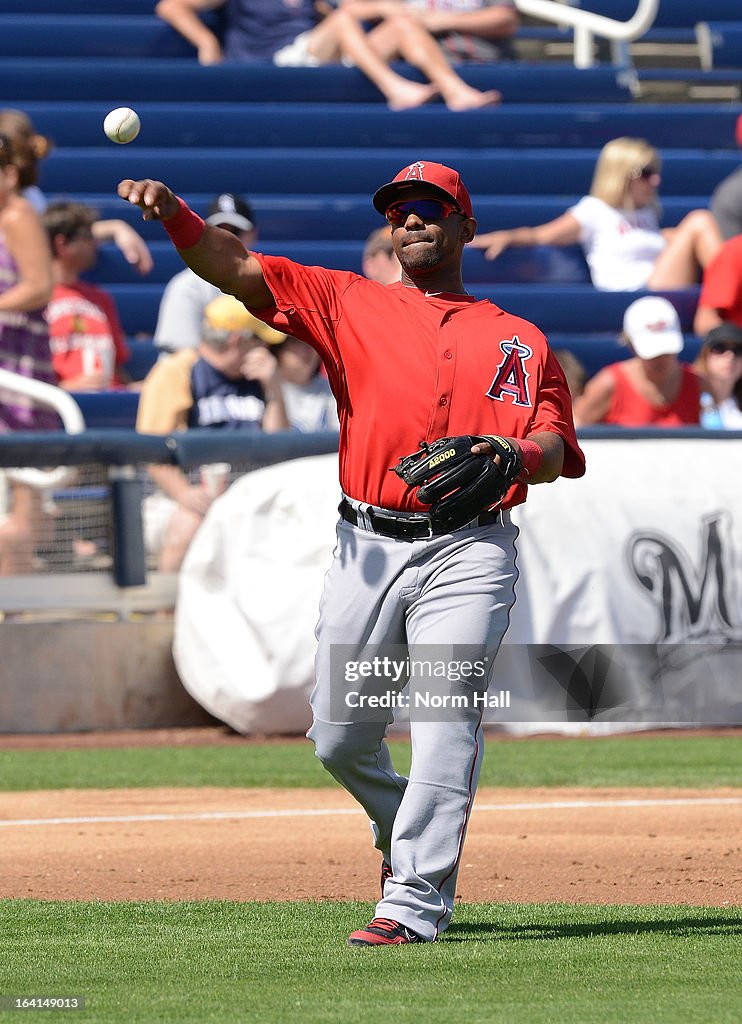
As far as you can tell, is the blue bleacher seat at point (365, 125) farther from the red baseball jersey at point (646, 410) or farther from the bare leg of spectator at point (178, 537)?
the bare leg of spectator at point (178, 537)

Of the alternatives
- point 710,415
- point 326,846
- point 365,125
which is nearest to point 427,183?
point 326,846

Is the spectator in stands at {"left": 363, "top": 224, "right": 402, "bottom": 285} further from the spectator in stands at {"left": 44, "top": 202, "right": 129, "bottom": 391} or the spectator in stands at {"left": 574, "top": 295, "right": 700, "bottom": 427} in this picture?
the spectator in stands at {"left": 44, "top": 202, "right": 129, "bottom": 391}

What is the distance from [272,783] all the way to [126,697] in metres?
1.60

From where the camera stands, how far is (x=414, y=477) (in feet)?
14.1

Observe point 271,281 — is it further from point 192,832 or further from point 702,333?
point 702,333

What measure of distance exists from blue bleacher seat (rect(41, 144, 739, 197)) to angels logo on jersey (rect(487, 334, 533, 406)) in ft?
32.7

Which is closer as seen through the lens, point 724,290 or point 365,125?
point 724,290

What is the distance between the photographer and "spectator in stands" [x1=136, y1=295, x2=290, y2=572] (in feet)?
31.0

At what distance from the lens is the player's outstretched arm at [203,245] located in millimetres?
4402

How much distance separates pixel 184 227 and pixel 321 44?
439 inches

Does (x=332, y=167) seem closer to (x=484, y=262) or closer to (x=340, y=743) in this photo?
(x=484, y=262)

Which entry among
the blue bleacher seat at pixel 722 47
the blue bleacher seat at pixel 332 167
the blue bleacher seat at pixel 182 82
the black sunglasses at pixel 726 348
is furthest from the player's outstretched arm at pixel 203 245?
the blue bleacher seat at pixel 722 47

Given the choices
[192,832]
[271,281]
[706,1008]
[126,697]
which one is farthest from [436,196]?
[126,697]

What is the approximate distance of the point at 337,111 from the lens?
48.9 feet
